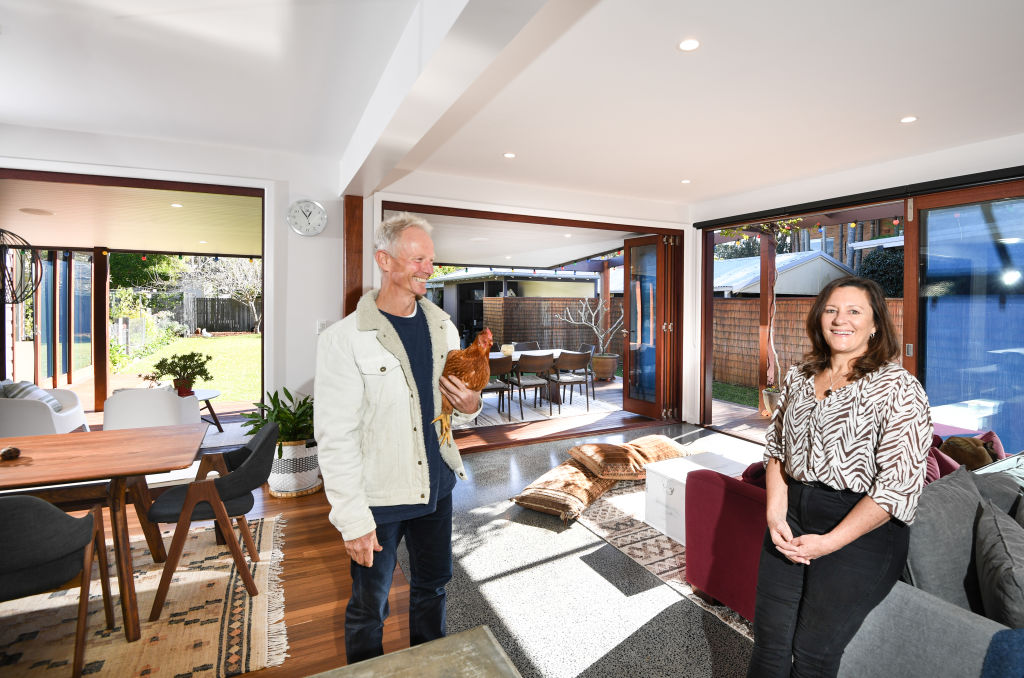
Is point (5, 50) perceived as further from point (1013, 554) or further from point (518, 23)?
point (1013, 554)

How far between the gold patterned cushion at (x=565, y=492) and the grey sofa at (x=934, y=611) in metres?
2.00

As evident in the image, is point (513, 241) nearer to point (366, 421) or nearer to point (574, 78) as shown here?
point (574, 78)

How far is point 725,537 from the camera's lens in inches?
85.7

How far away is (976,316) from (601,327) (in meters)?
6.42

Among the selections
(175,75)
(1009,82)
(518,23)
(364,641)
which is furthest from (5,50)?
(1009,82)

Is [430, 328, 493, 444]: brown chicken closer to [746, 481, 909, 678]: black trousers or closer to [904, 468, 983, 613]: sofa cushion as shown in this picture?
[746, 481, 909, 678]: black trousers

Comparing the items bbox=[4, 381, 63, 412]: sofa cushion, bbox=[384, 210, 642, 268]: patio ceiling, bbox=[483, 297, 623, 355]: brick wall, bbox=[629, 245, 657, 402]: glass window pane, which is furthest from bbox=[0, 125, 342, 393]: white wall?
bbox=[483, 297, 623, 355]: brick wall

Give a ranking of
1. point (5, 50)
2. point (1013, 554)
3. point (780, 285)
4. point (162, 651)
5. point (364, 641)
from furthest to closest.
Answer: point (780, 285) < point (5, 50) < point (162, 651) < point (364, 641) < point (1013, 554)

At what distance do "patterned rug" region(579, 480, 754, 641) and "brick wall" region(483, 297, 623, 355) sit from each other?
6.67 m

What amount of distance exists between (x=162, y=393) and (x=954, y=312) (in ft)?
20.3

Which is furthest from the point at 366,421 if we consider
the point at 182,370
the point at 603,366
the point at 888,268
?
the point at 888,268

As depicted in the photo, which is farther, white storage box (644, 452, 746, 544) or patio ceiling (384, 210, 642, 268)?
patio ceiling (384, 210, 642, 268)

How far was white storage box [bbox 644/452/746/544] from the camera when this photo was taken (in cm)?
301

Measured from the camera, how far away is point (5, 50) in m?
2.44
